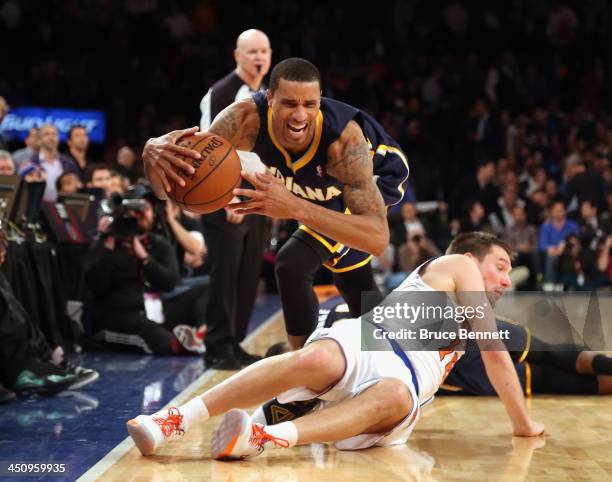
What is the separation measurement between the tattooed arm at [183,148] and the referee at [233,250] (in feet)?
5.54

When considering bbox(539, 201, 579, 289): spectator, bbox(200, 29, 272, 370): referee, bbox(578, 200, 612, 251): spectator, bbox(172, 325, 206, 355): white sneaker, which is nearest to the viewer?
bbox(200, 29, 272, 370): referee

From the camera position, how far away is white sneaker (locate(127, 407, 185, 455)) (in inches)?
147

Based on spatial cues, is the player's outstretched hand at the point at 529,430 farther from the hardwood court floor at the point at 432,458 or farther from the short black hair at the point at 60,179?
the short black hair at the point at 60,179

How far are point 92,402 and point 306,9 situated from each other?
13.5m

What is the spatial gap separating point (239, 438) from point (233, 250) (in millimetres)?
2867

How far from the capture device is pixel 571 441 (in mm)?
4164

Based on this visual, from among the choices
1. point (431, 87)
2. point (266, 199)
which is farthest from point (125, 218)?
point (431, 87)

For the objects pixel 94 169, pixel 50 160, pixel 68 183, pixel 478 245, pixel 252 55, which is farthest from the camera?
pixel 50 160

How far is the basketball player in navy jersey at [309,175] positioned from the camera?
3.76 metres

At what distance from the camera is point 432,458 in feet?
12.6

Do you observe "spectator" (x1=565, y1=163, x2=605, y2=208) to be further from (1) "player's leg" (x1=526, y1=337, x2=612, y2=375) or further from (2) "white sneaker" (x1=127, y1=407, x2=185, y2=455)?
(2) "white sneaker" (x1=127, y1=407, x2=185, y2=455)

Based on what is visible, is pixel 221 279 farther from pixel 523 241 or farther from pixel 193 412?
pixel 523 241

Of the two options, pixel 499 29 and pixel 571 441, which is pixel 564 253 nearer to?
pixel 499 29

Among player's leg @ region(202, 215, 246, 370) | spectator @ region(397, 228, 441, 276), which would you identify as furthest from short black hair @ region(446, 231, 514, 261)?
spectator @ region(397, 228, 441, 276)
